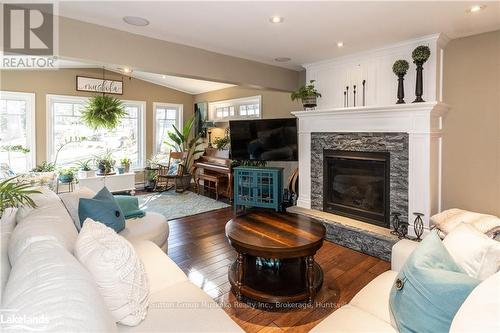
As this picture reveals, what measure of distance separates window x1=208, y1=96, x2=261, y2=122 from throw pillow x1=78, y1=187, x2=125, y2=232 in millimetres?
3843

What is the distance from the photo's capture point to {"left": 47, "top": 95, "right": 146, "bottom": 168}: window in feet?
19.1

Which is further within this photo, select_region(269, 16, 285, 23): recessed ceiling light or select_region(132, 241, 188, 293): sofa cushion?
select_region(269, 16, 285, 23): recessed ceiling light

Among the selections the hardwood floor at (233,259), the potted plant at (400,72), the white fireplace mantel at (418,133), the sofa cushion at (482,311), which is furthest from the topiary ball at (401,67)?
the sofa cushion at (482,311)

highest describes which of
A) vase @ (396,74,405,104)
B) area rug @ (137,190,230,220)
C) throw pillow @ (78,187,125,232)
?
vase @ (396,74,405,104)

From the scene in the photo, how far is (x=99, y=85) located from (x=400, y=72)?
19.7 feet

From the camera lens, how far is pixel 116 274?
1.29 meters

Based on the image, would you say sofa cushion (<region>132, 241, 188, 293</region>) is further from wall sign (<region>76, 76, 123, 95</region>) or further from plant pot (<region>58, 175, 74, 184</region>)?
wall sign (<region>76, 76, 123, 95</region>)

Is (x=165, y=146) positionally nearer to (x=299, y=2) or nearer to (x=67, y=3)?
(x=67, y=3)

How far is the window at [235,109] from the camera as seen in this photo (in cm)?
588

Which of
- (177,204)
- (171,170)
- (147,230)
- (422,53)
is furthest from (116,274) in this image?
(171,170)

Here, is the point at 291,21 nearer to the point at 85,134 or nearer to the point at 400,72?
the point at 400,72

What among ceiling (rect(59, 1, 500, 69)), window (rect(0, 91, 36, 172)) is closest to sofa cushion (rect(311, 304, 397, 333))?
ceiling (rect(59, 1, 500, 69))

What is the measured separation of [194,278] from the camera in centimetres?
265

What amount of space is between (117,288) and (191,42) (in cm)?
278
